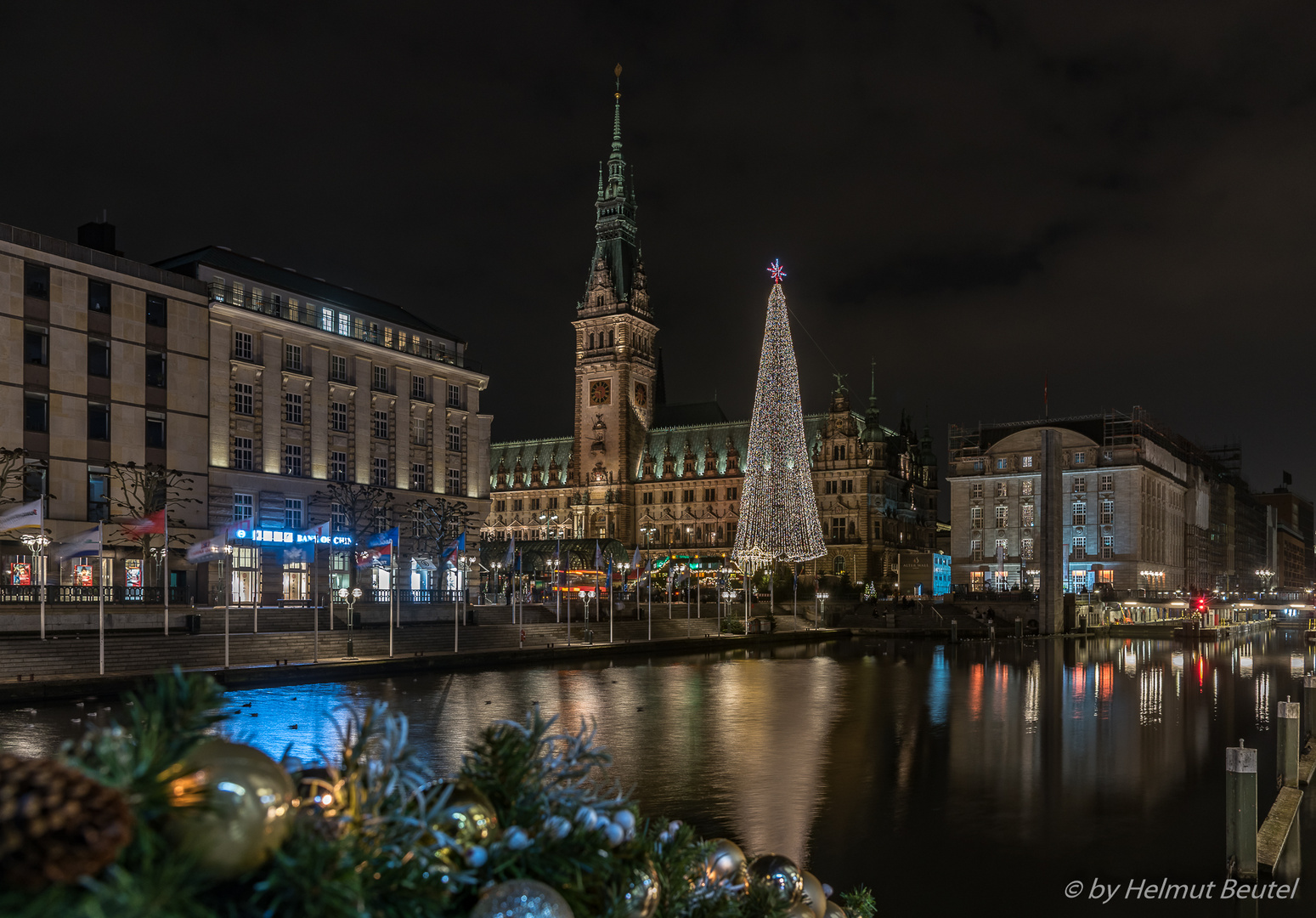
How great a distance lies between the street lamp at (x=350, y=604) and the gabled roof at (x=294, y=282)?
20.6 m

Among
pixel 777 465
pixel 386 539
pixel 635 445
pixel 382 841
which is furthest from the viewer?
pixel 635 445

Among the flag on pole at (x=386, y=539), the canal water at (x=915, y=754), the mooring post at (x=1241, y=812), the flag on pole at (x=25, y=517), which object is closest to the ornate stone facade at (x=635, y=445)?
the flag on pole at (x=386, y=539)

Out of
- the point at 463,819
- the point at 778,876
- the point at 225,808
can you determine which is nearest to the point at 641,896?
the point at 463,819

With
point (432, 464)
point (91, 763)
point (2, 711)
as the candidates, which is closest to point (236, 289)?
point (432, 464)

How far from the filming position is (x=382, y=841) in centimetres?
323

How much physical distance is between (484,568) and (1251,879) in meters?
82.4

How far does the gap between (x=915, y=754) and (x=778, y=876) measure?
20641mm

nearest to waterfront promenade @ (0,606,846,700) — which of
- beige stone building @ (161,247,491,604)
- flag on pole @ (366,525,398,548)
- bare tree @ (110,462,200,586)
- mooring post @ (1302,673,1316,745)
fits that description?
flag on pole @ (366,525,398,548)

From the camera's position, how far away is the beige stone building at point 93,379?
2189 inches

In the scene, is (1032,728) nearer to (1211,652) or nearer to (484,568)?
(1211,652)

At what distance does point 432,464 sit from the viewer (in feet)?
271

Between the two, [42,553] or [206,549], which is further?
[42,553]

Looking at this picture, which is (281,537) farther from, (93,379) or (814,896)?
(814,896)

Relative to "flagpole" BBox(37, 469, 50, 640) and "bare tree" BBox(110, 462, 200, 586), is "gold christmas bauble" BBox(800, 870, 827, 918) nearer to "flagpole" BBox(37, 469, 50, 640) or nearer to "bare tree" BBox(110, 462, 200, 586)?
"flagpole" BBox(37, 469, 50, 640)
